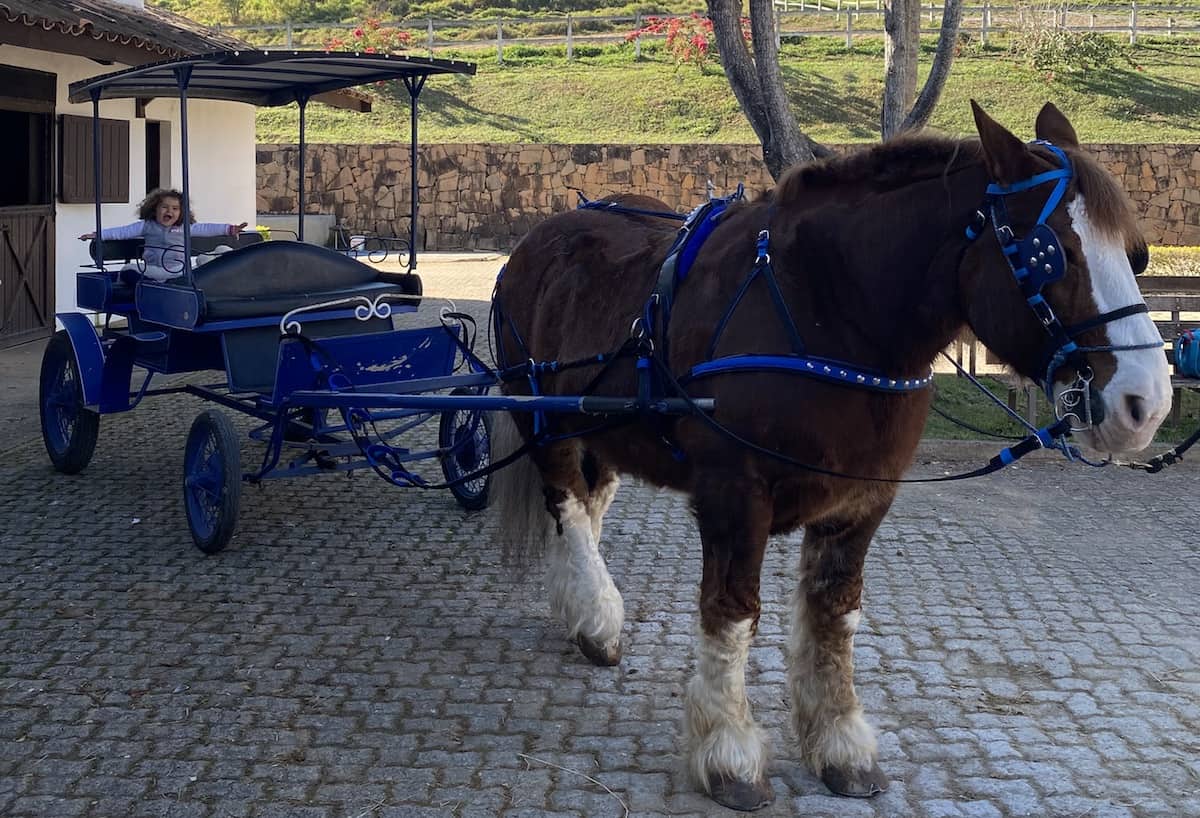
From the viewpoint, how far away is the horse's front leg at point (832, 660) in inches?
147

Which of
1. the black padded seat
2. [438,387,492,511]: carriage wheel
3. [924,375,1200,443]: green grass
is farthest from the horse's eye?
[924,375,1200,443]: green grass

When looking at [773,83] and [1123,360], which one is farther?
[773,83]

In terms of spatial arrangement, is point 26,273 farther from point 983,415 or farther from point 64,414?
point 983,415

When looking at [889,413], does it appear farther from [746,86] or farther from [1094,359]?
[746,86]

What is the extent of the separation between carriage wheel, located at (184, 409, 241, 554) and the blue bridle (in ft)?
13.4

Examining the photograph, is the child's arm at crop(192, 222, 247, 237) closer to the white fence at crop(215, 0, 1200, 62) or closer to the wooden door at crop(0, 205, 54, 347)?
the wooden door at crop(0, 205, 54, 347)

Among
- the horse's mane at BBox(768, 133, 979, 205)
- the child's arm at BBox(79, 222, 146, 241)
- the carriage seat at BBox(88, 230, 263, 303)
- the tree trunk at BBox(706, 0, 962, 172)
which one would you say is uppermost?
the tree trunk at BBox(706, 0, 962, 172)

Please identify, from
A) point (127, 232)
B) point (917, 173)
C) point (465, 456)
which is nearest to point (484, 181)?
point (127, 232)

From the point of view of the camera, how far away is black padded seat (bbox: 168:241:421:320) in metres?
6.27

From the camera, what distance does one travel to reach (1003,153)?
10.2 feet

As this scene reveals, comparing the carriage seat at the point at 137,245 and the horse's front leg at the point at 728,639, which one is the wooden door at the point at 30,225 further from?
the horse's front leg at the point at 728,639

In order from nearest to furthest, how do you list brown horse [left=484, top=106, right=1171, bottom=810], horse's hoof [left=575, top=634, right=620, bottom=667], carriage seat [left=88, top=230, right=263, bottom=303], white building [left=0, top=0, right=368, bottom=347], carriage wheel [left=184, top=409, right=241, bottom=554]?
brown horse [left=484, top=106, right=1171, bottom=810]
horse's hoof [left=575, top=634, right=620, bottom=667]
carriage wheel [left=184, top=409, right=241, bottom=554]
carriage seat [left=88, top=230, right=263, bottom=303]
white building [left=0, top=0, right=368, bottom=347]

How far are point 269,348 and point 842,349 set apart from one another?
360 centimetres

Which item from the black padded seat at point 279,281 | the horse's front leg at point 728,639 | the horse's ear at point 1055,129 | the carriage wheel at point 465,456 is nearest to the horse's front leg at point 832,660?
the horse's front leg at point 728,639
